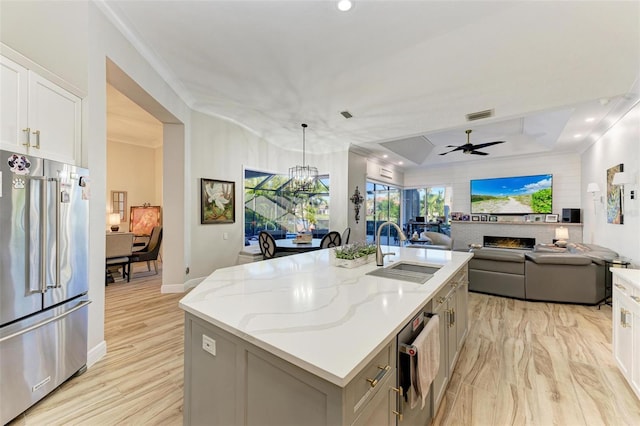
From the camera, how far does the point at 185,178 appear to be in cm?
446

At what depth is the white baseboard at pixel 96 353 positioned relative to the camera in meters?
2.37

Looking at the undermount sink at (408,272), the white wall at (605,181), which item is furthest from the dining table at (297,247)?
the white wall at (605,181)

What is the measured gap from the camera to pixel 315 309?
1312 mm

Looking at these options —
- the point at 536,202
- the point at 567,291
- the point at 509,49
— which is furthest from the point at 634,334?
the point at 536,202

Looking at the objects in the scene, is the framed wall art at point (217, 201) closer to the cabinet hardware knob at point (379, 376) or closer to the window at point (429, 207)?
the cabinet hardware knob at point (379, 376)

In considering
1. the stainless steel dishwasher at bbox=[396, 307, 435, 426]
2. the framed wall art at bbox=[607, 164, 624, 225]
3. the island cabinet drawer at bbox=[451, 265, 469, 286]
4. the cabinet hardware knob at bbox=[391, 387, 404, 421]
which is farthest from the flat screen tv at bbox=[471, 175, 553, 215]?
the cabinet hardware knob at bbox=[391, 387, 404, 421]

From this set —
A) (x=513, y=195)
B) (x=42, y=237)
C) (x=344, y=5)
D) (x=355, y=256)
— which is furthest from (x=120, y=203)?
(x=513, y=195)

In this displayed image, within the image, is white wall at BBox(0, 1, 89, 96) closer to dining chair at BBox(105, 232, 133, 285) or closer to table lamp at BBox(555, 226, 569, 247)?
dining chair at BBox(105, 232, 133, 285)

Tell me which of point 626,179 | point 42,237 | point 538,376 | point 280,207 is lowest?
point 538,376

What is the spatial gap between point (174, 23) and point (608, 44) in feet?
14.2

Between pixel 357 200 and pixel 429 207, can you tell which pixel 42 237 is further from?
pixel 429 207

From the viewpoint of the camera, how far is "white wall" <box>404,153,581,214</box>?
7.04 meters

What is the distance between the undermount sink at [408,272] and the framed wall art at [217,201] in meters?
3.75

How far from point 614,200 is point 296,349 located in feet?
20.6
